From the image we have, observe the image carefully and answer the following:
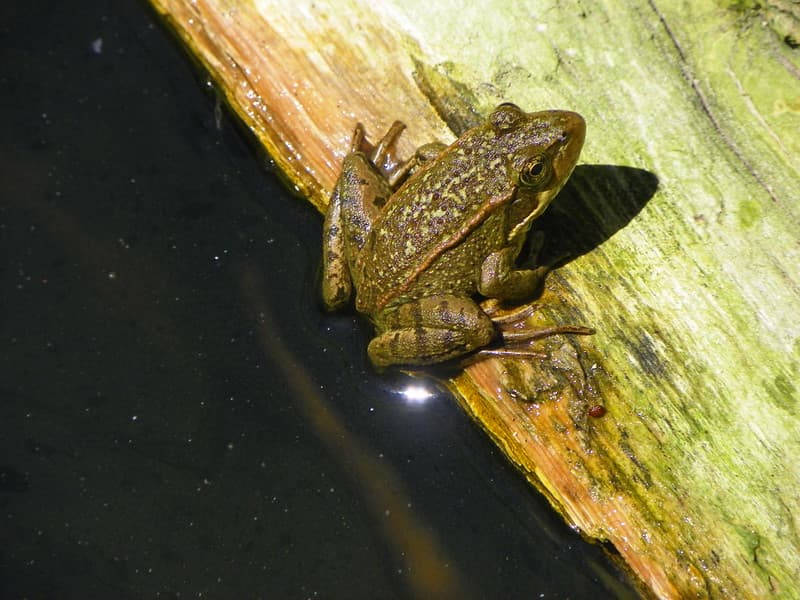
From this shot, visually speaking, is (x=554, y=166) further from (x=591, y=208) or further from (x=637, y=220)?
(x=637, y=220)

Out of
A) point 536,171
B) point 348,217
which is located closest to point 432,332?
point 348,217

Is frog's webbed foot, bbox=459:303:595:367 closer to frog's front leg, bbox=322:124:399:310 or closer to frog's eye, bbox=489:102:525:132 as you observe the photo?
frog's front leg, bbox=322:124:399:310

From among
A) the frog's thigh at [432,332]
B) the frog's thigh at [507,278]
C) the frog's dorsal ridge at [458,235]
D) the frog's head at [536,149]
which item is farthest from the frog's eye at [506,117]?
the frog's thigh at [432,332]

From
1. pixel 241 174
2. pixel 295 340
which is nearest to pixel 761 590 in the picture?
pixel 295 340

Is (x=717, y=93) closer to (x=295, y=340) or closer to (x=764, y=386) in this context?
(x=764, y=386)

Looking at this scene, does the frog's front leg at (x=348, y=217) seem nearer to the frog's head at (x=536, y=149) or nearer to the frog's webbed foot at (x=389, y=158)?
the frog's webbed foot at (x=389, y=158)

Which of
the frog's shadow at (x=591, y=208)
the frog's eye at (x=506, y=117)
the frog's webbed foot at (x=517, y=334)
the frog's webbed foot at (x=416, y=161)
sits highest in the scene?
the frog's eye at (x=506, y=117)
